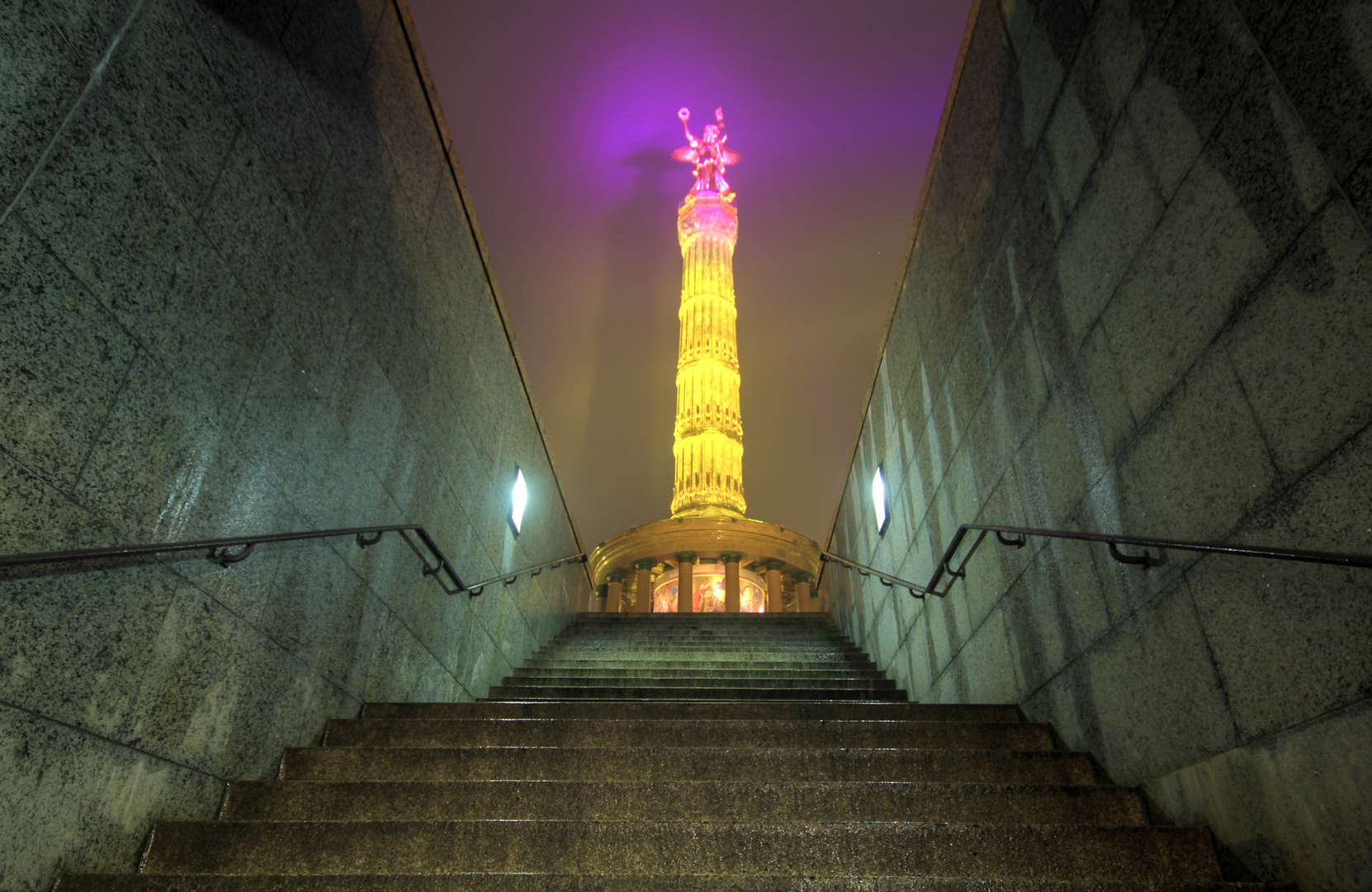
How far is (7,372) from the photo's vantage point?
2.49 m

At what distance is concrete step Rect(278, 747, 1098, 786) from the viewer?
3781 mm

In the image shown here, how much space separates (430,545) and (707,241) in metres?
25.7

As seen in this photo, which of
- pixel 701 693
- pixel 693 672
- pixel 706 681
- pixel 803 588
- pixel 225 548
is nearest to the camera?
pixel 225 548

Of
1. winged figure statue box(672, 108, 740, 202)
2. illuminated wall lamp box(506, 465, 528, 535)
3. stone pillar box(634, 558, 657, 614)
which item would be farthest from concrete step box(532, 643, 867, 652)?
winged figure statue box(672, 108, 740, 202)

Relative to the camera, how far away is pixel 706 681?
6.67 m

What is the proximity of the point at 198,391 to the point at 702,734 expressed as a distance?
302cm

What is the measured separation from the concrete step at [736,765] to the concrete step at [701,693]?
2284 millimetres

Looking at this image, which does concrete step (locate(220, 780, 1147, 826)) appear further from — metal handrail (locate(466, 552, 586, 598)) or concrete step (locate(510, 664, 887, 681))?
concrete step (locate(510, 664, 887, 681))

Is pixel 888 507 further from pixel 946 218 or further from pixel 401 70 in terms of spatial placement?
pixel 401 70

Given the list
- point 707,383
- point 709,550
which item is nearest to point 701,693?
point 709,550

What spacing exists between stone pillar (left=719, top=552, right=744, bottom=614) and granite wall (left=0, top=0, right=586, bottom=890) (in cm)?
1343

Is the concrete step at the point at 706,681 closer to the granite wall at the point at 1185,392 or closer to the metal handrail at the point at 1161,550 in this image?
the granite wall at the point at 1185,392

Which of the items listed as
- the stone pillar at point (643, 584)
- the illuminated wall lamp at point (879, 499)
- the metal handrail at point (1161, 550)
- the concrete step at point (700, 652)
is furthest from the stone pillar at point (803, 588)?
the metal handrail at point (1161, 550)

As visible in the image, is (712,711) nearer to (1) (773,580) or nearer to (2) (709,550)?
(2) (709,550)
